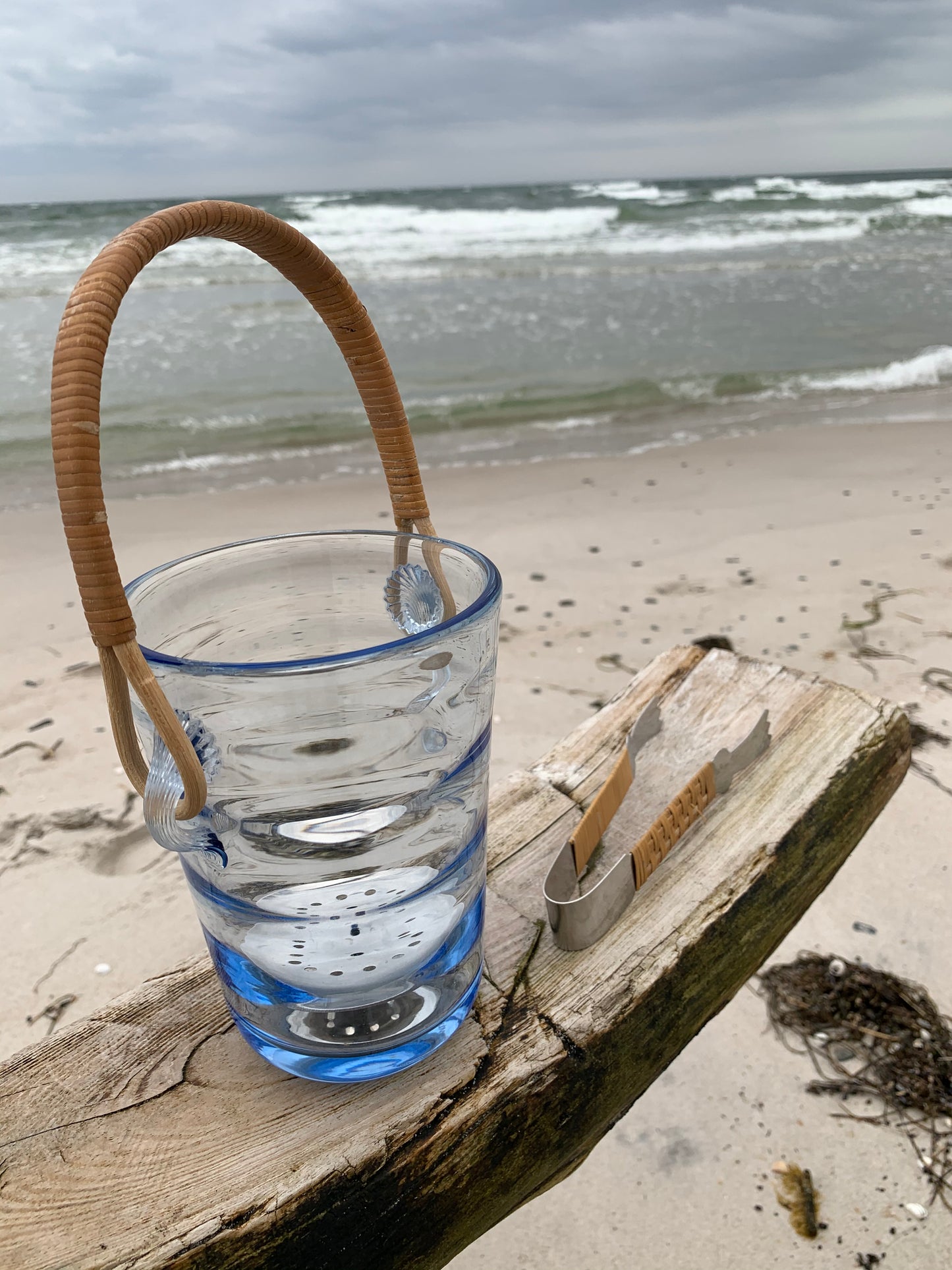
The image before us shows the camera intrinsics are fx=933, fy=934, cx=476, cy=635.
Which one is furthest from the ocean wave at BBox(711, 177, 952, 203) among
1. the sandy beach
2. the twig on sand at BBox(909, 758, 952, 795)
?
the twig on sand at BBox(909, 758, 952, 795)

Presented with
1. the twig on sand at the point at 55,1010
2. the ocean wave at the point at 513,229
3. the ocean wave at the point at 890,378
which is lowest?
the twig on sand at the point at 55,1010

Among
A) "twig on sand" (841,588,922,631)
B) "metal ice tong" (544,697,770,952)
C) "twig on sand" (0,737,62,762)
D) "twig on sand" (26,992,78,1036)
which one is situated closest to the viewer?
"metal ice tong" (544,697,770,952)

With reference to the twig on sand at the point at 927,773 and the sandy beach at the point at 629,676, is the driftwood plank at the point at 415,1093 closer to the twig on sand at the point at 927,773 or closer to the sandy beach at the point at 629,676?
the sandy beach at the point at 629,676

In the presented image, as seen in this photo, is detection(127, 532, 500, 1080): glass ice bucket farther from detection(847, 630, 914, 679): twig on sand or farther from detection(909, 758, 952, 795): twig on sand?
detection(847, 630, 914, 679): twig on sand

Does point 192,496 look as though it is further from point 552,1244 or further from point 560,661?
point 552,1244

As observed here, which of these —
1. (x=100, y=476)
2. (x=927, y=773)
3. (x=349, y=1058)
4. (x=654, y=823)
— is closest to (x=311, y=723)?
(x=100, y=476)

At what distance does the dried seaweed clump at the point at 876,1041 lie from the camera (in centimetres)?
135

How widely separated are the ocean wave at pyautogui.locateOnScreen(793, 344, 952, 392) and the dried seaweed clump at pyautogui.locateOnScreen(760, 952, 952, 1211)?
5.13 m

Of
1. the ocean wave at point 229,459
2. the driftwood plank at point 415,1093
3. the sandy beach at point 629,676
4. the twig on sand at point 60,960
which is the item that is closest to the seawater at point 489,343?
the ocean wave at point 229,459

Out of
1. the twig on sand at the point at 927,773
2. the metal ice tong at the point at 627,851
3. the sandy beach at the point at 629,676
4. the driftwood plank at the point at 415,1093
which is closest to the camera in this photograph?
the driftwood plank at the point at 415,1093

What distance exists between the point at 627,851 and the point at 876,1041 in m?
0.71

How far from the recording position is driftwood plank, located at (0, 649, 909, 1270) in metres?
0.73

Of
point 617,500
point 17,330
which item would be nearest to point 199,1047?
point 617,500

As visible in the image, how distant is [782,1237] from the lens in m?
1.23
